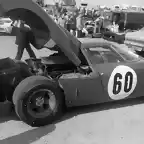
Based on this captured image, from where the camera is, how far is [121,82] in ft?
13.5

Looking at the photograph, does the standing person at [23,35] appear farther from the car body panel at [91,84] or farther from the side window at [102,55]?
the side window at [102,55]

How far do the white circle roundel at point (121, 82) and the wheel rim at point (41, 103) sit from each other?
1.07m

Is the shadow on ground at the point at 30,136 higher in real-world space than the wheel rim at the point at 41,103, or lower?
lower

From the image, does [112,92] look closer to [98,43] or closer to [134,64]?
[134,64]

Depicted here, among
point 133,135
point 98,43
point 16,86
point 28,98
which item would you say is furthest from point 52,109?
point 98,43

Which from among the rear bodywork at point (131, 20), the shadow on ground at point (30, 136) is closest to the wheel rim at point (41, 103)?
the shadow on ground at point (30, 136)

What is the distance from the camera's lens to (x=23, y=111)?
3416 mm

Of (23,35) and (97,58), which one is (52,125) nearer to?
(97,58)

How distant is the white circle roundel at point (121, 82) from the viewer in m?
4.05

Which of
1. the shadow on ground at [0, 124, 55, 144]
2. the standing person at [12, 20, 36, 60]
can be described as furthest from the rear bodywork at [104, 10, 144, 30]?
the shadow on ground at [0, 124, 55, 144]

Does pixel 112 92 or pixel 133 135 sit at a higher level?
pixel 112 92

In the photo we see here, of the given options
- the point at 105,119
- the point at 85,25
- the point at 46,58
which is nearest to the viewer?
the point at 105,119

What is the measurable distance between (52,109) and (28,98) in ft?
1.58

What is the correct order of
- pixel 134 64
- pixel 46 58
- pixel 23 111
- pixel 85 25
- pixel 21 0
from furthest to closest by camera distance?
pixel 85 25, pixel 46 58, pixel 134 64, pixel 23 111, pixel 21 0
